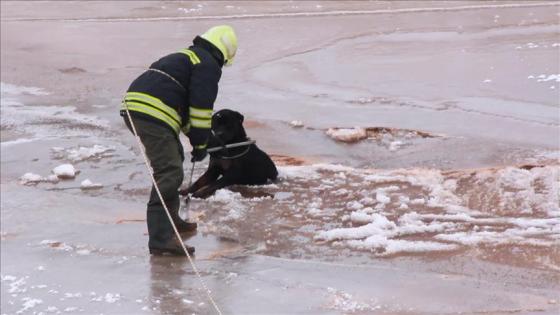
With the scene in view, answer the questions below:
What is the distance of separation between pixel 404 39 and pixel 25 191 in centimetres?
749

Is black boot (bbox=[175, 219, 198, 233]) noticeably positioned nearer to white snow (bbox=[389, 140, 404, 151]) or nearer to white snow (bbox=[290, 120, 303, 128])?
white snow (bbox=[389, 140, 404, 151])

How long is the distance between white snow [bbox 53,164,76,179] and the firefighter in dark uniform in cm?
216

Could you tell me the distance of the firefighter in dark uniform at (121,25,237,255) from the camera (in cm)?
515

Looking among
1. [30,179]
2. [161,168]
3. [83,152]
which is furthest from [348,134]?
[161,168]

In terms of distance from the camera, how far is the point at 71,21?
15922 mm

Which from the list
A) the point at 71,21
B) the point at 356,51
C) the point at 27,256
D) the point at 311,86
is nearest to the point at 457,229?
the point at 27,256

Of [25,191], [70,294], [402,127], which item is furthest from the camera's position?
[402,127]

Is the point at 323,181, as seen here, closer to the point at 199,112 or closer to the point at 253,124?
the point at 199,112

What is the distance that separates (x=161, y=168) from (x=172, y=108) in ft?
1.31

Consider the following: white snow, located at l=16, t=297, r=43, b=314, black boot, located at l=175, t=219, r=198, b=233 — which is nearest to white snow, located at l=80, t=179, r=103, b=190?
black boot, located at l=175, t=219, r=198, b=233

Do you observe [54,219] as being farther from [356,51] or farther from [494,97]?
[356,51]

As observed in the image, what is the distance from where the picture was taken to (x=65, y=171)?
7348mm

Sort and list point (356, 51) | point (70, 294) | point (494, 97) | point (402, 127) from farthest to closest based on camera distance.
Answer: point (356, 51)
point (494, 97)
point (402, 127)
point (70, 294)

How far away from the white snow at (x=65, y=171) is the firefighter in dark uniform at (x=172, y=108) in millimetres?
2162
